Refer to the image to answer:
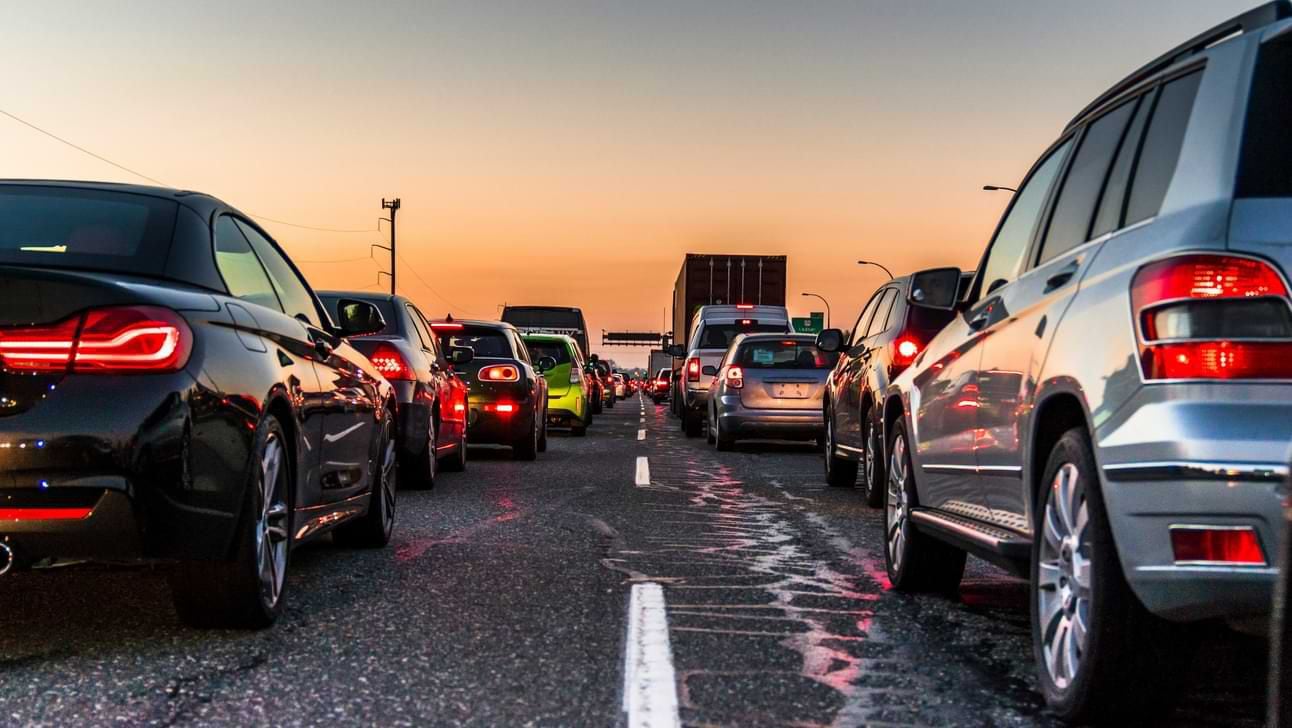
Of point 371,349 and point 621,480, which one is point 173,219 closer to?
point 371,349

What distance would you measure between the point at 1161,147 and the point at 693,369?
19.6 metres

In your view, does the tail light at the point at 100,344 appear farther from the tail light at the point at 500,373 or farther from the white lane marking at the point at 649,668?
the tail light at the point at 500,373

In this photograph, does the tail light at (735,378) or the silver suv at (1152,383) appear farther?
the tail light at (735,378)

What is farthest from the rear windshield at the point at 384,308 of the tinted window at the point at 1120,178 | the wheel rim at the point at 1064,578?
the wheel rim at the point at 1064,578

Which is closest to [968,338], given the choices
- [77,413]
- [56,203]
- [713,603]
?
[713,603]

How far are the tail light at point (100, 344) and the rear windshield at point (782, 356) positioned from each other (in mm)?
13136

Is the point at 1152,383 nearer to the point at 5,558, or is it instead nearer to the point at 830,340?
the point at 5,558

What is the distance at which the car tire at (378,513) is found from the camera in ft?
23.1

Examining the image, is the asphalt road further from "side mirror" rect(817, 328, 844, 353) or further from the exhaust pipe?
"side mirror" rect(817, 328, 844, 353)

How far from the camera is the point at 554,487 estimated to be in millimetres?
11289

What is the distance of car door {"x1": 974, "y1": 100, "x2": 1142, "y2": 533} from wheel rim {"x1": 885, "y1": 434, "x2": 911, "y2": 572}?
123cm

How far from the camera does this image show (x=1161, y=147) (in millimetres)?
3777

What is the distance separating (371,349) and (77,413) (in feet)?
21.2

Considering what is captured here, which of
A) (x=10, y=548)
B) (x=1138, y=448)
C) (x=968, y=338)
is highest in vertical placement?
(x=968, y=338)
